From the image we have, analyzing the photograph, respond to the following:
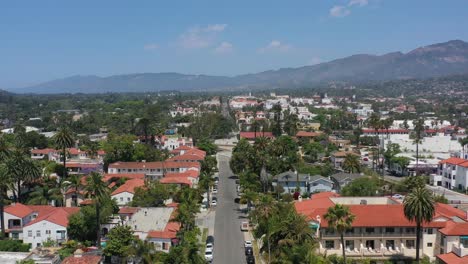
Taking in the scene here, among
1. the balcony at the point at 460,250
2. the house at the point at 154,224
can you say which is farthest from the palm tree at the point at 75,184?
the balcony at the point at 460,250

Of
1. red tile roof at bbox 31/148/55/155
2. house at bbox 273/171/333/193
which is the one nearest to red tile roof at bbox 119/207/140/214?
house at bbox 273/171/333/193

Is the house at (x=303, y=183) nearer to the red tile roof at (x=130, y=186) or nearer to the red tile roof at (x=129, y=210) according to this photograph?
the red tile roof at (x=130, y=186)

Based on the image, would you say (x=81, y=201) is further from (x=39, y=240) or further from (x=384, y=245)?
(x=384, y=245)

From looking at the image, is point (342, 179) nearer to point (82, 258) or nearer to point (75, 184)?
point (75, 184)

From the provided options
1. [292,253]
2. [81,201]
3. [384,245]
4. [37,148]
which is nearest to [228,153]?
[37,148]

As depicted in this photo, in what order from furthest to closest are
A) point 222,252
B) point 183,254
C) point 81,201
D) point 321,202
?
point 81,201 → point 321,202 → point 222,252 → point 183,254

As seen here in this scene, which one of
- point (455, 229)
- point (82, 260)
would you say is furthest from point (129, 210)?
point (455, 229)

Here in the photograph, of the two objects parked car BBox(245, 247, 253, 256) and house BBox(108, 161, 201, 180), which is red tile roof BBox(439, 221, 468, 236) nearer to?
parked car BBox(245, 247, 253, 256)
